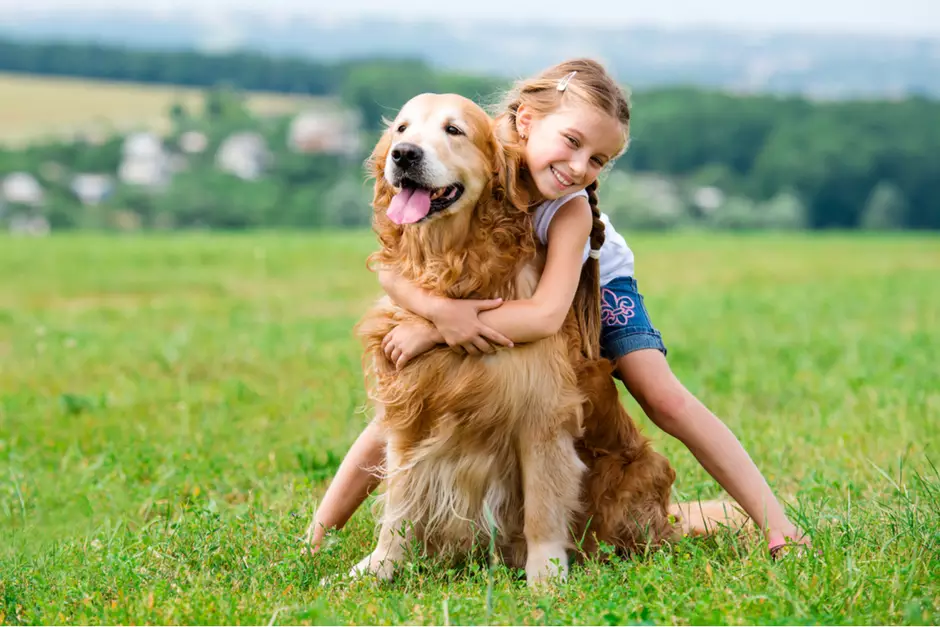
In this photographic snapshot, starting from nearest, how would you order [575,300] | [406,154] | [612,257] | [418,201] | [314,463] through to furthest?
[406,154] < [418,201] < [575,300] < [612,257] < [314,463]

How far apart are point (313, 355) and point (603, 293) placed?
16.7 ft

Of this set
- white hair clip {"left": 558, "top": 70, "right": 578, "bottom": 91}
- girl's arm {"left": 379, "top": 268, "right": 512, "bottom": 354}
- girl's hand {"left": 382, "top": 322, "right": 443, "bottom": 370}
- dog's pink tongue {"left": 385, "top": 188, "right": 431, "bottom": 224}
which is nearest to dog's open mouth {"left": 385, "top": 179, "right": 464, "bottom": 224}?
dog's pink tongue {"left": 385, "top": 188, "right": 431, "bottom": 224}

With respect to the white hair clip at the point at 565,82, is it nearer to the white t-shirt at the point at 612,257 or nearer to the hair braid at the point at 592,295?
the hair braid at the point at 592,295

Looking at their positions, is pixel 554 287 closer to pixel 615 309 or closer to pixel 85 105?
pixel 615 309

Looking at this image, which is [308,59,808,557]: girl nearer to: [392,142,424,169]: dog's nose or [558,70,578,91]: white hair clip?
[558,70,578,91]: white hair clip

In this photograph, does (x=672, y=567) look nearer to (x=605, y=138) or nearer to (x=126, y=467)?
(x=605, y=138)

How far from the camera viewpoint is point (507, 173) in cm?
372

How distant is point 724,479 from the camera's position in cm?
412

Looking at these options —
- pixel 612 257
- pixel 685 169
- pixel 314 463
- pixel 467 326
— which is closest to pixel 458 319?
pixel 467 326

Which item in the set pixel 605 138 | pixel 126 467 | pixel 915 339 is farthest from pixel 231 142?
pixel 605 138

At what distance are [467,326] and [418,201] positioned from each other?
0.47m

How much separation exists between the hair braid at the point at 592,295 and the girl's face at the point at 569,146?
0.22 meters

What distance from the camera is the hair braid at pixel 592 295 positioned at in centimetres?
392

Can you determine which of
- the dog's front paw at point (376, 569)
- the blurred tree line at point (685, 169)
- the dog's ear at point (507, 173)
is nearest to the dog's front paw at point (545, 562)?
the dog's front paw at point (376, 569)
